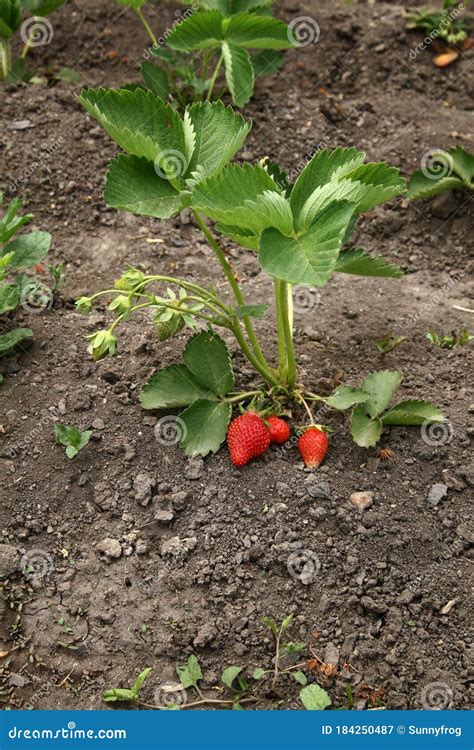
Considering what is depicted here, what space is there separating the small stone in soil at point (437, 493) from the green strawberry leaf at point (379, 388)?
0.74ft

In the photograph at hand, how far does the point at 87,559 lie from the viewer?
90.7 inches

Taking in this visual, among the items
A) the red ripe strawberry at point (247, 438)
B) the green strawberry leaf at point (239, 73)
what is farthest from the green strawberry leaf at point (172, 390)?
the green strawberry leaf at point (239, 73)

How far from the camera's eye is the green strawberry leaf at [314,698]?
6.72 ft

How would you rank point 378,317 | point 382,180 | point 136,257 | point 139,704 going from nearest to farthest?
1. point 139,704
2. point 382,180
3. point 378,317
4. point 136,257

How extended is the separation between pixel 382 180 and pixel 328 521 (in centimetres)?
80

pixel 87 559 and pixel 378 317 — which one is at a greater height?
pixel 87 559

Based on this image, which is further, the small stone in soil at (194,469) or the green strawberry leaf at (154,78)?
the green strawberry leaf at (154,78)

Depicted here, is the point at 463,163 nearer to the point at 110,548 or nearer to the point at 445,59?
the point at 445,59

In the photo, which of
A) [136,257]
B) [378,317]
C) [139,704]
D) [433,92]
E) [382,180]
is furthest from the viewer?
[433,92]

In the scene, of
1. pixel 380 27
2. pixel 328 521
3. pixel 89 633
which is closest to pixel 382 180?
pixel 328 521

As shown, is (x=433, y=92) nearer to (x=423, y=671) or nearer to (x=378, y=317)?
(x=378, y=317)

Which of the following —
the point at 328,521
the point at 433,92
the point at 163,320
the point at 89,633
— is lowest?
the point at 433,92

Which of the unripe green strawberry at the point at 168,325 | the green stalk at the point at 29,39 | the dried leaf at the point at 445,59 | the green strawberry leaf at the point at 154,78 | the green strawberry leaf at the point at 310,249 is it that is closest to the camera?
the green strawberry leaf at the point at 310,249

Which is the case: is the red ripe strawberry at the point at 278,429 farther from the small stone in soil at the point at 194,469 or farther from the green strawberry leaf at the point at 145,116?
the green strawberry leaf at the point at 145,116
